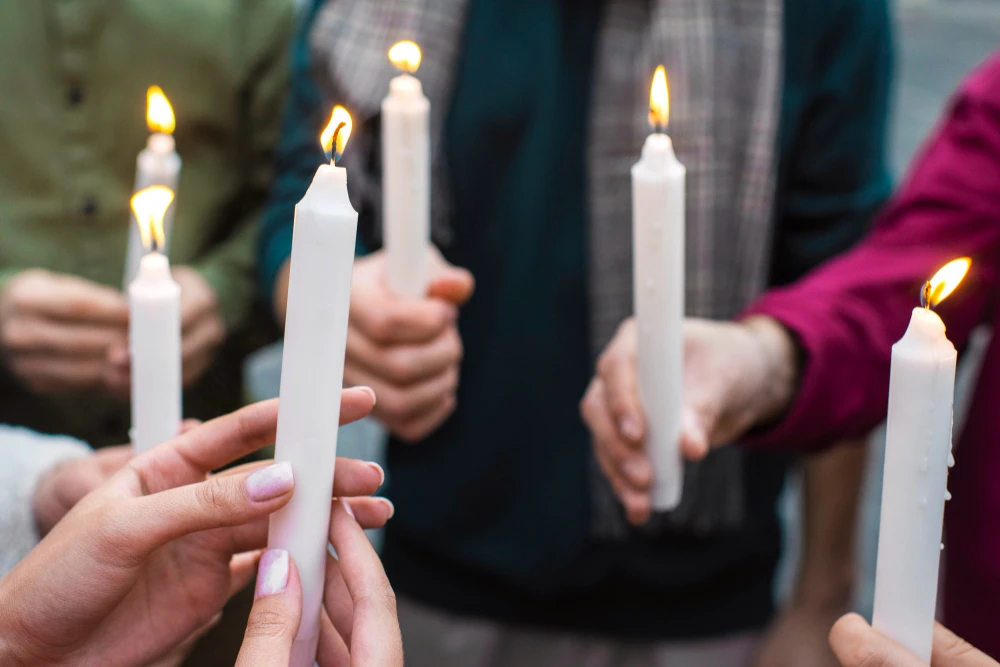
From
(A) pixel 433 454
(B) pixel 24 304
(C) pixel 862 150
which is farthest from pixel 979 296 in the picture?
(B) pixel 24 304

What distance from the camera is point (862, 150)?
42.2 inches

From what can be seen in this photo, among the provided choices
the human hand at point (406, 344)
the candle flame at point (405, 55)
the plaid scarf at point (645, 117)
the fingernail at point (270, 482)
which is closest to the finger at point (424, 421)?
the human hand at point (406, 344)

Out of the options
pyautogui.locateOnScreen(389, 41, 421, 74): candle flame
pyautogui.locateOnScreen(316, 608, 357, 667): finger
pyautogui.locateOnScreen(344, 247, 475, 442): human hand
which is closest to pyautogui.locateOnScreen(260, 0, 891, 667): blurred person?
pyautogui.locateOnScreen(344, 247, 475, 442): human hand

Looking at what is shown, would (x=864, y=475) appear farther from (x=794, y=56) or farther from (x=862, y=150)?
(x=794, y=56)

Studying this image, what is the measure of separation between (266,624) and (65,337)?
0.59 m

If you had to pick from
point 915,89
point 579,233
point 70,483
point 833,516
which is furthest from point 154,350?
point 915,89

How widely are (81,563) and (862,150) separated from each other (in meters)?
0.90

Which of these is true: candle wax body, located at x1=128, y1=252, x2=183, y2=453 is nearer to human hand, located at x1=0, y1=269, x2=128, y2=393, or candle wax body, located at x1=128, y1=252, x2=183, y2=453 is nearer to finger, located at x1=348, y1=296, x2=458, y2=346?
finger, located at x1=348, y1=296, x2=458, y2=346

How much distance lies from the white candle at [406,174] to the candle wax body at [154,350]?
0.20 metres

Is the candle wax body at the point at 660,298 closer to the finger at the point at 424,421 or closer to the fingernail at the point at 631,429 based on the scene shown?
the fingernail at the point at 631,429

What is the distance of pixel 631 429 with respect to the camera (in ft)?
2.25

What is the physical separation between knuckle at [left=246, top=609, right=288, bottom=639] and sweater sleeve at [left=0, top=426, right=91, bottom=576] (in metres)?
0.36

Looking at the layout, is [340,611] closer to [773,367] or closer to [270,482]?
[270,482]

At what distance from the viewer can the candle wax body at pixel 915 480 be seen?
0.44 metres
